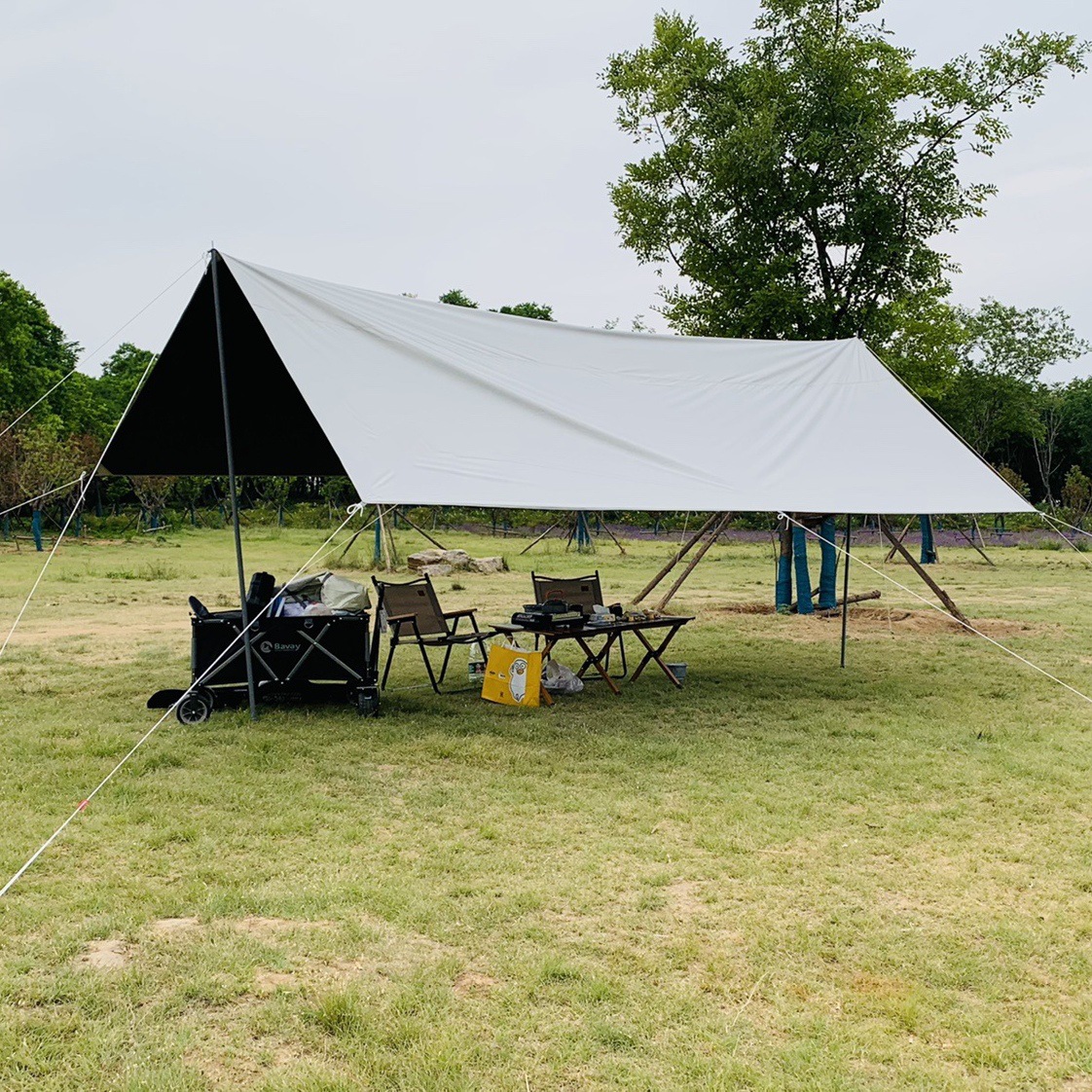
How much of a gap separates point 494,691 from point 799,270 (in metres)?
7.32

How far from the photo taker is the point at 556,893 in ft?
11.5

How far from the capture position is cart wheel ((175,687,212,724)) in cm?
588

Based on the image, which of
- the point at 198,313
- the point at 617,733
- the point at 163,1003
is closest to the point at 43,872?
the point at 163,1003

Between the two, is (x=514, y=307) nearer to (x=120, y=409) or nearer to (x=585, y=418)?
(x=120, y=409)

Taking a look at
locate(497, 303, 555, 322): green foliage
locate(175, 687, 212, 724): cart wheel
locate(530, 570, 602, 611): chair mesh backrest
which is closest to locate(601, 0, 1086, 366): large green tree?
→ locate(530, 570, 602, 611): chair mesh backrest

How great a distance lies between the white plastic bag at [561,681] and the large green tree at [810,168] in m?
5.98

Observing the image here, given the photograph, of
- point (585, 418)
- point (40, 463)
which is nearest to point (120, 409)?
point (40, 463)

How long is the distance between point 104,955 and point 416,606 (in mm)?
4004

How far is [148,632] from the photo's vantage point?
9422mm

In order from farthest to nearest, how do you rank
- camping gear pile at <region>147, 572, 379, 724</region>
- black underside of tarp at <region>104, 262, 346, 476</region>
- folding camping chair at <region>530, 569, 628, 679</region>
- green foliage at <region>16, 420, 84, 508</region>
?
green foliage at <region>16, 420, 84, 508</region>
folding camping chair at <region>530, 569, 628, 679</region>
black underside of tarp at <region>104, 262, 346, 476</region>
camping gear pile at <region>147, 572, 379, 724</region>

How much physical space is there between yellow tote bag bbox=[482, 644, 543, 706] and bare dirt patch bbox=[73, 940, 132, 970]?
3551 millimetres

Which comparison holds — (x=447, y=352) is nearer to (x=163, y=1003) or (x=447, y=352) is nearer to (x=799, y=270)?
(x=163, y=1003)

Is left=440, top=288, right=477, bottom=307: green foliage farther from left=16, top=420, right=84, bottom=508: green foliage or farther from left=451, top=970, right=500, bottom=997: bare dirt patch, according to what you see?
left=451, top=970, right=500, bottom=997: bare dirt patch

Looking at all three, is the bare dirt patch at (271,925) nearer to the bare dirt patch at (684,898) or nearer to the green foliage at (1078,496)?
the bare dirt patch at (684,898)
